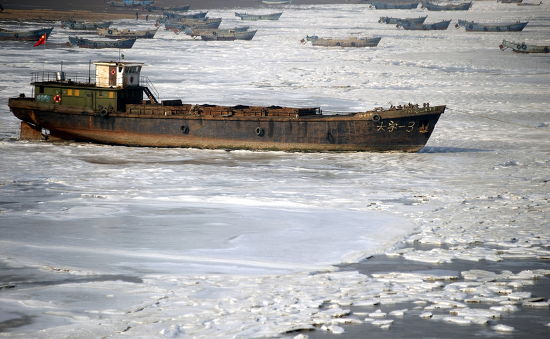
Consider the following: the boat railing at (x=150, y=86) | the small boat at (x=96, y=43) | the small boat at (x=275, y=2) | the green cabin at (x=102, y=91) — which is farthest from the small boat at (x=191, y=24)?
the green cabin at (x=102, y=91)

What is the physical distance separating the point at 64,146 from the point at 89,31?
226 feet

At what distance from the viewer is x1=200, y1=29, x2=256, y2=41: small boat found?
319 ft

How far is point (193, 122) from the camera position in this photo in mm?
35344

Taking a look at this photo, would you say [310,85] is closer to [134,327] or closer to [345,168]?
[345,168]

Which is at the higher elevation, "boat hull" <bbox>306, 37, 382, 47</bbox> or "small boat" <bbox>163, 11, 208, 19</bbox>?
"small boat" <bbox>163, 11, 208, 19</bbox>

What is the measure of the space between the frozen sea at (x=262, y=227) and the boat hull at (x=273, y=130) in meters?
0.60

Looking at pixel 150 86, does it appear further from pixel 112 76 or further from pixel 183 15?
pixel 183 15

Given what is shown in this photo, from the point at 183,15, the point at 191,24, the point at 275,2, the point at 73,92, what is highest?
the point at 275,2

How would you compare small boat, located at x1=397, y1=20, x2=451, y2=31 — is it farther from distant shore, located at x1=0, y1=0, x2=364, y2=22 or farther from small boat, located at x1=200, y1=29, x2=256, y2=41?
distant shore, located at x1=0, y1=0, x2=364, y2=22

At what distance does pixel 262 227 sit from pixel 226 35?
78105 mm

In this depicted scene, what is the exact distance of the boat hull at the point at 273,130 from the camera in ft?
113

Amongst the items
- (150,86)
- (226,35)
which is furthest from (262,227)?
(226,35)

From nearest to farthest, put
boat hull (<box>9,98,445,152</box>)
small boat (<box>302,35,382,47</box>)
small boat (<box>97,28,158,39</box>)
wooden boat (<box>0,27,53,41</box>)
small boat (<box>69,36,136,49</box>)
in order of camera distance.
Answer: boat hull (<box>9,98,445,152</box>) < small boat (<box>69,36,136,49</box>) < wooden boat (<box>0,27,53,41</box>) < small boat (<box>302,35,382,47</box>) < small boat (<box>97,28,158,39</box>)

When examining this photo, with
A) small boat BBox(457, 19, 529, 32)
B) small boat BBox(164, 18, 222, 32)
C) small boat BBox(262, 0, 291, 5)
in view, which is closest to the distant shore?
small boat BBox(164, 18, 222, 32)
